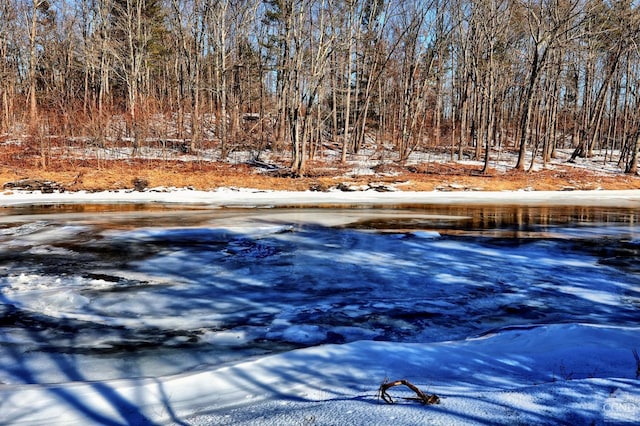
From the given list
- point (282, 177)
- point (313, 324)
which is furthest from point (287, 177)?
point (313, 324)

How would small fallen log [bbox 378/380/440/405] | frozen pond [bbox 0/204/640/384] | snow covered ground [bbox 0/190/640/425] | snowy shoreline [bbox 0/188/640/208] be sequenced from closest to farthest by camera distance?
small fallen log [bbox 378/380/440/405]
snow covered ground [bbox 0/190/640/425]
frozen pond [bbox 0/204/640/384]
snowy shoreline [bbox 0/188/640/208]

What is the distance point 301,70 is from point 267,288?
61.2 feet

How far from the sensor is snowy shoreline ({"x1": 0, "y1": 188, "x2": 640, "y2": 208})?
1565 cm

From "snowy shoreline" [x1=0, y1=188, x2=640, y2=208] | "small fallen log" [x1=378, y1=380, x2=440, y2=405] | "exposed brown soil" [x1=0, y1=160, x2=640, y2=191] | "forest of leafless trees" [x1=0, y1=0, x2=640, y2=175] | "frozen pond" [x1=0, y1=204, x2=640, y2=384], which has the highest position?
"forest of leafless trees" [x1=0, y1=0, x2=640, y2=175]

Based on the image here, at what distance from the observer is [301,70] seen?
Result: 22.3 meters

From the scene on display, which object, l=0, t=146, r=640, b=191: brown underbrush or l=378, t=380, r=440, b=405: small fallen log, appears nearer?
l=378, t=380, r=440, b=405: small fallen log

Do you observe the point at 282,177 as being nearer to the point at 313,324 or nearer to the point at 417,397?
the point at 313,324

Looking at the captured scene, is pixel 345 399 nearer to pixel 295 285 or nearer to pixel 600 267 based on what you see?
pixel 295 285

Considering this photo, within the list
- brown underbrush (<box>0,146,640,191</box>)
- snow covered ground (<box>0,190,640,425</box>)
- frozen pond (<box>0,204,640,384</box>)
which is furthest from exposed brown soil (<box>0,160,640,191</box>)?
snow covered ground (<box>0,190,640,425</box>)

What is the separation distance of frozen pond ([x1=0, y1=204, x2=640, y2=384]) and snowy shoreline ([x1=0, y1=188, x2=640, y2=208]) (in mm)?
5671

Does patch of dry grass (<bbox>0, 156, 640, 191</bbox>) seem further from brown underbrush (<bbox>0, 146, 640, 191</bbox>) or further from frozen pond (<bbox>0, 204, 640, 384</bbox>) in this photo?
frozen pond (<bbox>0, 204, 640, 384</bbox>)

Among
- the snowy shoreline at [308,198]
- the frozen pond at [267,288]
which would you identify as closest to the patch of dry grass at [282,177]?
the snowy shoreline at [308,198]

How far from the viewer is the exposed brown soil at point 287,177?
61.4 ft

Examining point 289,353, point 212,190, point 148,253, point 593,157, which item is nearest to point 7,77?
point 212,190
